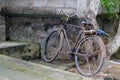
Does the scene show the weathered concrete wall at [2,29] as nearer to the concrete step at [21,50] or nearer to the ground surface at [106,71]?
the concrete step at [21,50]

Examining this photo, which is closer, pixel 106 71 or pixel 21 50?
pixel 106 71

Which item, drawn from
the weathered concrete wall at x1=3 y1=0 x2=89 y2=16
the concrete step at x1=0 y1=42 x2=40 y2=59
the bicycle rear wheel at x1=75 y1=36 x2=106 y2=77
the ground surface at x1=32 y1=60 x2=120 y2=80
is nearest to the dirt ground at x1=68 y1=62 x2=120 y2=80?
the ground surface at x1=32 y1=60 x2=120 y2=80

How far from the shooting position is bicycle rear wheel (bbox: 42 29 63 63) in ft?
22.1

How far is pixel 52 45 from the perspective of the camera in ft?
23.5

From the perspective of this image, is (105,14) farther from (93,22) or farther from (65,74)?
(65,74)

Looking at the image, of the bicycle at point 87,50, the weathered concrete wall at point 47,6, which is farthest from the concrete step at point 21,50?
the weathered concrete wall at point 47,6

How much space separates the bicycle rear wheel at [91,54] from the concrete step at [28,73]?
0.88 m

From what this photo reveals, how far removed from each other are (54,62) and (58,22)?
112 cm

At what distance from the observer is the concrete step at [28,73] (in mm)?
4707

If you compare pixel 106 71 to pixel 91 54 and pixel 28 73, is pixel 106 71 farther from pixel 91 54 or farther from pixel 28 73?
pixel 28 73

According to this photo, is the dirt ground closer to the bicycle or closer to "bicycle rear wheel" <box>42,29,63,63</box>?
the bicycle

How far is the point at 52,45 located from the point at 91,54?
1.53m

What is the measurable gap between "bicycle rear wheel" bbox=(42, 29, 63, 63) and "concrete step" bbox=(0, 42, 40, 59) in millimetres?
456

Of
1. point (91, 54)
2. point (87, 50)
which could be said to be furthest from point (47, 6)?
point (91, 54)
